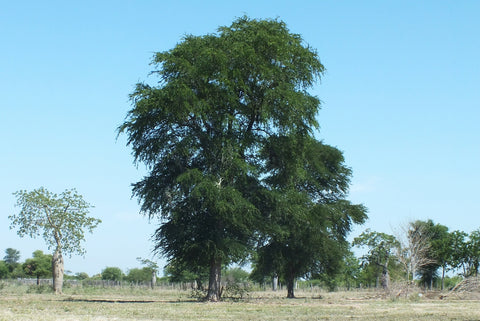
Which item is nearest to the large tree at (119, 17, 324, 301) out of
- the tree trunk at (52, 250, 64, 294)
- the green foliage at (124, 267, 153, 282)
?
the tree trunk at (52, 250, 64, 294)

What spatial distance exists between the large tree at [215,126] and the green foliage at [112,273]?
114 metres

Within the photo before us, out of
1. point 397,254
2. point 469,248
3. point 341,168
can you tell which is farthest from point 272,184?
point 469,248

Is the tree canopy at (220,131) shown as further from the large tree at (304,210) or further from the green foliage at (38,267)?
the green foliage at (38,267)

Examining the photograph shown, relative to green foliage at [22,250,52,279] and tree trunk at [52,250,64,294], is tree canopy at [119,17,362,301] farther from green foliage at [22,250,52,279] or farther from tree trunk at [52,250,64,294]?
green foliage at [22,250,52,279]

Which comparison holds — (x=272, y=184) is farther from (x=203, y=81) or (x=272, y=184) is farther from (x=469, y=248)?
(x=469, y=248)

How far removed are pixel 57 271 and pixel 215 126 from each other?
79.2 feet

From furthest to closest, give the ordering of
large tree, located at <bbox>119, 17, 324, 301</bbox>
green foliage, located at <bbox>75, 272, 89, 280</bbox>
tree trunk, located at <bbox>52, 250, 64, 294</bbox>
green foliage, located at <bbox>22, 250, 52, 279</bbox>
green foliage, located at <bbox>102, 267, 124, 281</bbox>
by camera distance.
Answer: green foliage, located at <bbox>75, 272, 89, 280</bbox>, green foliage, located at <bbox>102, 267, 124, 281</bbox>, green foliage, located at <bbox>22, 250, 52, 279</bbox>, tree trunk, located at <bbox>52, 250, 64, 294</bbox>, large tree, located at <bbox>119, 17, 324, 301</bbox>

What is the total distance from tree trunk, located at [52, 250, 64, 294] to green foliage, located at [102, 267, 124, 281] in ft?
309

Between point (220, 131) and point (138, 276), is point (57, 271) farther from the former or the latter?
point (138, 276)

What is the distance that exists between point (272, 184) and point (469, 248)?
129ft

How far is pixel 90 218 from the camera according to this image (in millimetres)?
48375

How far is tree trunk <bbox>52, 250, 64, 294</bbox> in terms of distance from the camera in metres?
45.8

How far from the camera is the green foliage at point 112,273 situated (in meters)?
140

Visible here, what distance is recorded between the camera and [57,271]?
153 ft
